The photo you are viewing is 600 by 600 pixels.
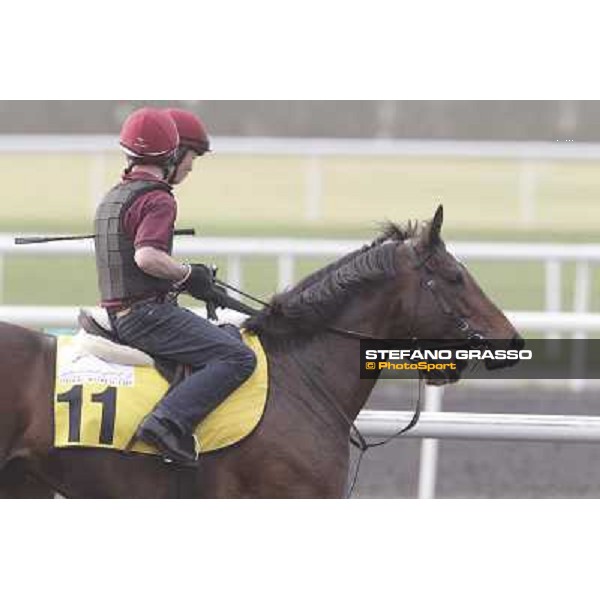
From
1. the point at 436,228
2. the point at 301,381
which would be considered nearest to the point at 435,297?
the point at 436,228

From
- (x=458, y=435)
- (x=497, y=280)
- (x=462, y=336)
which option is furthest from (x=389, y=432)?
(x=497, y=280)

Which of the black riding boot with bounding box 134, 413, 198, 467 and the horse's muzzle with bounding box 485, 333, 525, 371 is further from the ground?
the horse's muzzle with bounding box 485, 333, 525, 371

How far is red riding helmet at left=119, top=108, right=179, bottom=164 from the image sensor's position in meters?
5.43

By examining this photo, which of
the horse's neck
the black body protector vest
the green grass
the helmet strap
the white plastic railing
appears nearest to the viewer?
the black body protector vest

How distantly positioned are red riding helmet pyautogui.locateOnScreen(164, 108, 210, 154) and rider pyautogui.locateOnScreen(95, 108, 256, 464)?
2cm

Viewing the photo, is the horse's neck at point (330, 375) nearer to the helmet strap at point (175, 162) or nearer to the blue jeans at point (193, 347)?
the blue jeans at point (193, 347)

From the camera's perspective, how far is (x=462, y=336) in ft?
18.4

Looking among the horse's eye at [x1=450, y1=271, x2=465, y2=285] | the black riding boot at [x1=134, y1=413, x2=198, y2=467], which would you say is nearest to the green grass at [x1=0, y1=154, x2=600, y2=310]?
the horse's eye at [x1=450, y1=271, x2=465, y2=285]

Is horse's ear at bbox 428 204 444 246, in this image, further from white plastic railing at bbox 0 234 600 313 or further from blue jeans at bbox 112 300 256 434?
white plastic railing at bbox 0 234 600 313

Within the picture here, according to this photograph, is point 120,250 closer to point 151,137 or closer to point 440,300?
point 151,137

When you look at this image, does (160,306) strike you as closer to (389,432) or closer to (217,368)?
(217,368)

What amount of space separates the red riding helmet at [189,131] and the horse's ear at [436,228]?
876 millimetres

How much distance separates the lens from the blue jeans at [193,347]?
17.5 feet

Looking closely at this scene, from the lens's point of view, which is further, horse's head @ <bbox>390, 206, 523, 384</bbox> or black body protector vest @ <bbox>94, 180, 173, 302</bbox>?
horse's head @ <bbox>390, 206, 523, 384</bbox>
